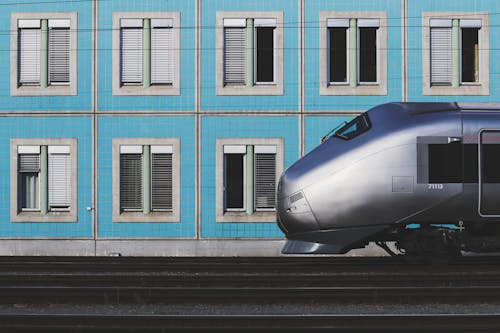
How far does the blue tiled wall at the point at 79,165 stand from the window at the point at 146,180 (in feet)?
2.72

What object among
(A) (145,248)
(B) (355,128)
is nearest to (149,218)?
(A) (145,248)

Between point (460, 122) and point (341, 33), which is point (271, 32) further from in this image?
point (460, 122)

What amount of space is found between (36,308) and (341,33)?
15.3m

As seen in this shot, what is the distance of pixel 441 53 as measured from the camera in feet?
80.7

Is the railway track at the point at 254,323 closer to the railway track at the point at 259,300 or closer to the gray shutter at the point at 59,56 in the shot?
the railway track at the point at 259,300

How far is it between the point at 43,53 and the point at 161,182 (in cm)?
515

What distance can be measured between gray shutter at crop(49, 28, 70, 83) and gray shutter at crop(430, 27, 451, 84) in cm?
1062

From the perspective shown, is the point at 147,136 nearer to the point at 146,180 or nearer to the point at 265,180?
the point at 146,180

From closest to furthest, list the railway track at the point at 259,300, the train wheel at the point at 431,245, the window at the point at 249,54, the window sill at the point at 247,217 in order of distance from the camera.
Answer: the railway track at the point at 259,300
the train wheel at the point at 431,245
the window sill at the point at 247,217
the window at the point at 249,54

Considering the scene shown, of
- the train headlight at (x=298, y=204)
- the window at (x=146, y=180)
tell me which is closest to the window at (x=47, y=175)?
the window at (x=146, y=180)

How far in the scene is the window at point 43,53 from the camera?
24.8 meters

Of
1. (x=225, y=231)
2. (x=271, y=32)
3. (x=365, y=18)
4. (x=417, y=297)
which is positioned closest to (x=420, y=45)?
(x=365, y=18)

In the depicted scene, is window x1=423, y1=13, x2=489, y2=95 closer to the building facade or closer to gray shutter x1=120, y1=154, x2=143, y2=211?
the building facade

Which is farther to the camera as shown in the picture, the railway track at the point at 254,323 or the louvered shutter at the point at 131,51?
the louvered shutter at the point at 131,51
